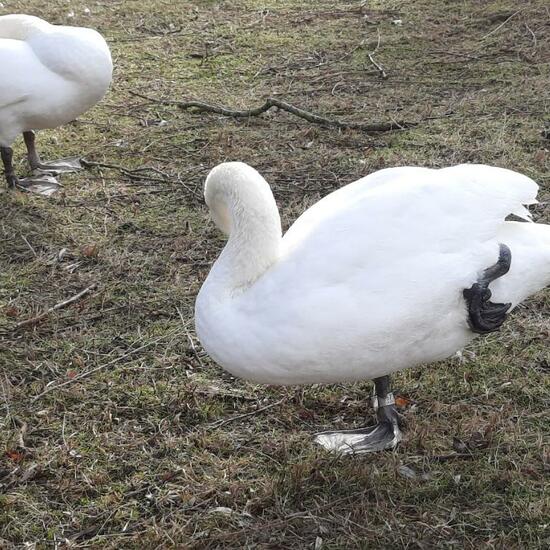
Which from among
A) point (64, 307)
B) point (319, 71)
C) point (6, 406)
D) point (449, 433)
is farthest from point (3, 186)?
point (449, 433)

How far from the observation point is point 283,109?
271 inches

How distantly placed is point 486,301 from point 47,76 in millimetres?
3702

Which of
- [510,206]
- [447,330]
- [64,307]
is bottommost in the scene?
[64,307]

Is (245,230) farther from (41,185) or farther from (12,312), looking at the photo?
(41,185)

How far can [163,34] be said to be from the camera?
9.20 metres

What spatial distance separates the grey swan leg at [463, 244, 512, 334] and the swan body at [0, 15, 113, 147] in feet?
11.7

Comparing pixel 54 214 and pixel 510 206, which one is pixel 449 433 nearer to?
pixel 510 206

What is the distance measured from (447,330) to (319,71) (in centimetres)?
508

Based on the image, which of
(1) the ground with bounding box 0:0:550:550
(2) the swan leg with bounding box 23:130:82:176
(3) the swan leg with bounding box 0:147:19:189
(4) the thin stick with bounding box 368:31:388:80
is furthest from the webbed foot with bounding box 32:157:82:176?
(4) the thin stick with bounding box 368:31:388:80

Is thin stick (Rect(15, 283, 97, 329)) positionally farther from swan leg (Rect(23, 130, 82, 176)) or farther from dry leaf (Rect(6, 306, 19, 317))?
swan leg (Rect(23, 130, 82, 176))

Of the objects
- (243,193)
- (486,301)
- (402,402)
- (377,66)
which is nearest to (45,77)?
(243,193)

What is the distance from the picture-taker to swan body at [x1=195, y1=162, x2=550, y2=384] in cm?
295

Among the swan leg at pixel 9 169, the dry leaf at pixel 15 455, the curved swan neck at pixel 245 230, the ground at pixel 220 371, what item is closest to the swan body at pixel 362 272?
the curved swan neck at pixel 245 230

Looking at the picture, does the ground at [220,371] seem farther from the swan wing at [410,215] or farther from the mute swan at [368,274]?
the swan wing at [410,215]
